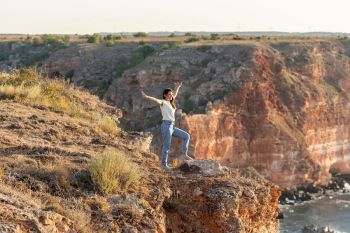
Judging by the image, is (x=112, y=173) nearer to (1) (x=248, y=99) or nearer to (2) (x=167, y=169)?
(2) (x=167, y=169)

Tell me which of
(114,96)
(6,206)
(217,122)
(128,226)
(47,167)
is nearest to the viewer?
(6,206)

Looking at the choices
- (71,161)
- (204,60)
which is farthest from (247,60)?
(71,161)

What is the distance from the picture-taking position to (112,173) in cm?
727

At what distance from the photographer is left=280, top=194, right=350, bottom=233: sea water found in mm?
39844

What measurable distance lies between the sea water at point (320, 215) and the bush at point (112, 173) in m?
32.2

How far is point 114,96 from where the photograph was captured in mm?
49312

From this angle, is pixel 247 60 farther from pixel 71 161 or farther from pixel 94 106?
pixel 71 161

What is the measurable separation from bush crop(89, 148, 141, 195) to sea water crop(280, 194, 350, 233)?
106 feet

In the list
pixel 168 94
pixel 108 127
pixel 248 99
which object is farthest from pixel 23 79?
pixel 248 99

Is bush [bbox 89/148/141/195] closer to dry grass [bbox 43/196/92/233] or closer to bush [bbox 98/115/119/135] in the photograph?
dry grass [bbox 43/196/92/233]

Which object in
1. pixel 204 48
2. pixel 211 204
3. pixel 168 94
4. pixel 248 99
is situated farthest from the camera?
pixel 204 48

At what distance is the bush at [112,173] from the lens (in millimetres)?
7145

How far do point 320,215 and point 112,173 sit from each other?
37.7m

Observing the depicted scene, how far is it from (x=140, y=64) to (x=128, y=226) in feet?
153
